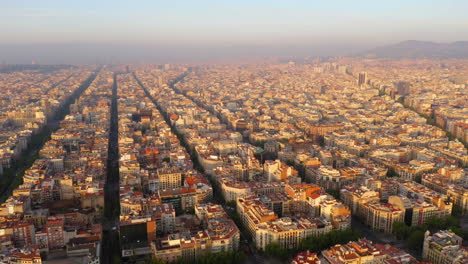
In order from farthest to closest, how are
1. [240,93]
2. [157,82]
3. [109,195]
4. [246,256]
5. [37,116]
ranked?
[157,82] < [240,93] < [37,116] < [109,195] < [246,256]

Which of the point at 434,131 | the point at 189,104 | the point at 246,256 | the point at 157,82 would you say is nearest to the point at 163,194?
the point at 246,256

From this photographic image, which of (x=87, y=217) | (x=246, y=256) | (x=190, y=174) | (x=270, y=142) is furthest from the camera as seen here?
(x=270, y=142)

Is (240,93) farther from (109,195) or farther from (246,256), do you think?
(246,256)

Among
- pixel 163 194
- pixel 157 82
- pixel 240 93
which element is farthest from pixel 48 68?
pixel 163 194

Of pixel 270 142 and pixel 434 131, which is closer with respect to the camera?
pixel 270 142

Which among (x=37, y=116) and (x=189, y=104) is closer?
(x=37, y=116)

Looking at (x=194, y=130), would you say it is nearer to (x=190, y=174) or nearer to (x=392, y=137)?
(x=190, y=174)
